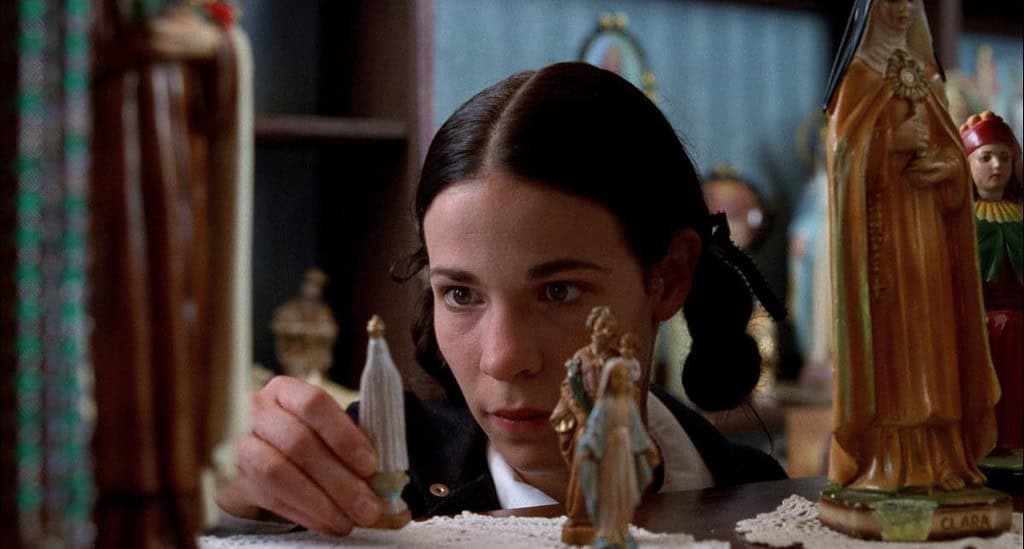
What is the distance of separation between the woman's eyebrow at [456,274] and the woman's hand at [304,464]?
0.43 ft

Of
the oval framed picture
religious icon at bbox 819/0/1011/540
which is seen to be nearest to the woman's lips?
religious icon at bbox 819/0/1011/540

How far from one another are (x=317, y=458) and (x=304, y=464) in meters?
0.02

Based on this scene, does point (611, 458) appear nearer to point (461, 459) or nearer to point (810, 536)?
point (810, 536)

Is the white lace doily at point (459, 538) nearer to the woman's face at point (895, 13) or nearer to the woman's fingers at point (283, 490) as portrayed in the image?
the woman's fingers at point (283, 490)

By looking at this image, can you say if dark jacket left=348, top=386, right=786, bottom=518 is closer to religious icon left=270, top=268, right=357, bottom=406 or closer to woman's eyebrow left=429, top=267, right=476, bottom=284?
woman's eyebrow left=429, top=267, right=476, bottom=284

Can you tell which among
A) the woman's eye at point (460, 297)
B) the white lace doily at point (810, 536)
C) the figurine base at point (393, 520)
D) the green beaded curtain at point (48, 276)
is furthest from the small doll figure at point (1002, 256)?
the green beaded curtain at point (48, 276)

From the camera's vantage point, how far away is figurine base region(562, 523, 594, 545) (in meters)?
0.67

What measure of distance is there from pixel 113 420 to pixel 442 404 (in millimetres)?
755

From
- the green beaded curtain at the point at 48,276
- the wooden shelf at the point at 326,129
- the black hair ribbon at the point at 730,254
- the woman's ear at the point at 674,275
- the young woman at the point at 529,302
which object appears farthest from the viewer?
the wooden shelf at the point at 326,129

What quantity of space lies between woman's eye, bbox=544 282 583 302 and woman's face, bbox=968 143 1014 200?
1.02ft

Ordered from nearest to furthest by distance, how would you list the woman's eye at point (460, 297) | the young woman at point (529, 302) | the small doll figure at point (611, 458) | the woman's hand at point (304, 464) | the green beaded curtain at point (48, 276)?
the green beaded curtain at point (48, 276), the small doll figure at point (611, 458), the woman's hand at point (304, 464), the young woman at point (529, 302), the woman's eye at point (460, 297)

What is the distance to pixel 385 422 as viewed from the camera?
696 millimetres

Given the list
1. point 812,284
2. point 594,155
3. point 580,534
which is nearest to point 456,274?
point 594,155

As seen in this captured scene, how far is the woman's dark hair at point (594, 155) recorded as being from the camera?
38.3 inches
